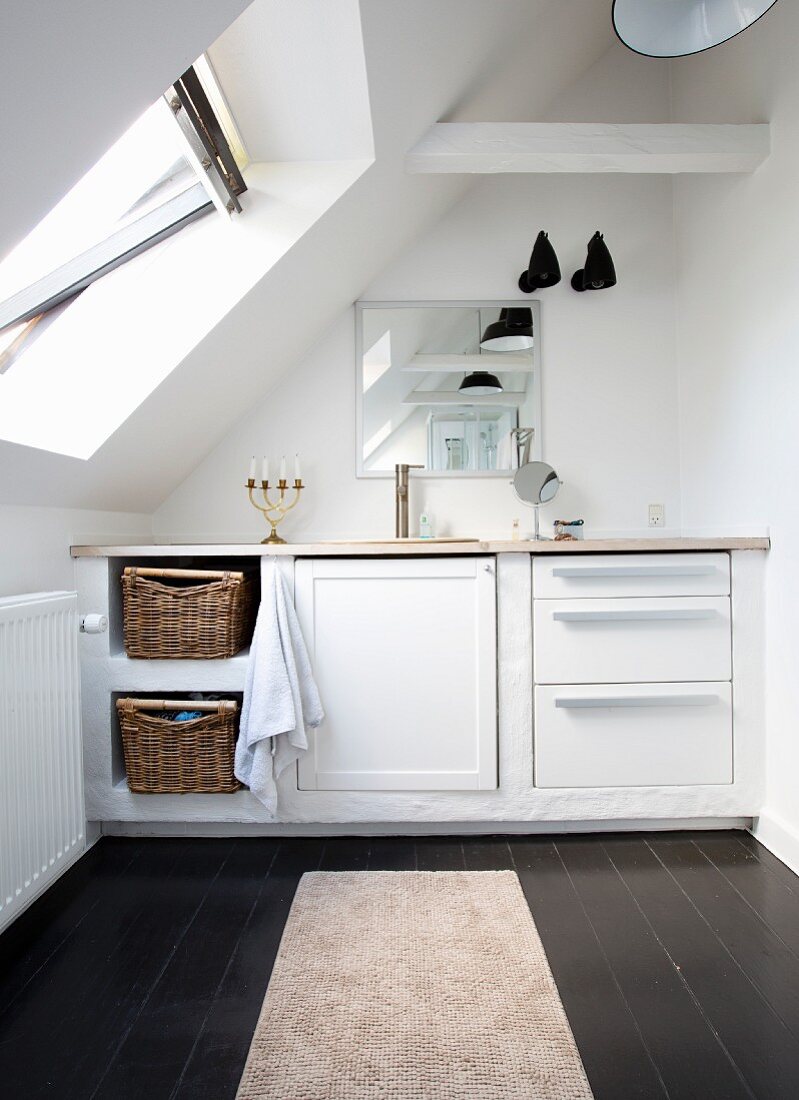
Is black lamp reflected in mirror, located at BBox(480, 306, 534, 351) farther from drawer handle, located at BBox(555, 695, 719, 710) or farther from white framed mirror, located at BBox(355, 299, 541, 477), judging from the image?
drawer handle, located at BBox(555, 695, 719, 710)

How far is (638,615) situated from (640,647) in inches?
4.0

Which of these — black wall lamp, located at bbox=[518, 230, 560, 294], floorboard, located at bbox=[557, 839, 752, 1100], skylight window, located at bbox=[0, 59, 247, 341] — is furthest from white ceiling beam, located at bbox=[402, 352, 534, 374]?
floorboard, located at bbox=[557, 839, 752, 1100]

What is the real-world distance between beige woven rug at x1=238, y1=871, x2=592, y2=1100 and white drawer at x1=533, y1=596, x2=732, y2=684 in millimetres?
666

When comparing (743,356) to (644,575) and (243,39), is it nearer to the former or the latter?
(644,575)

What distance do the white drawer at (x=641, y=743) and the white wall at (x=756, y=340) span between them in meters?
0.16

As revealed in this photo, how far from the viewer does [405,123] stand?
2.06 m

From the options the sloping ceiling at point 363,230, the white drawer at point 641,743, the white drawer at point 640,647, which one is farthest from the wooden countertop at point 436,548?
the white drawer at point 641,743

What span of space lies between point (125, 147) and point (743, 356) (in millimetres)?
1983

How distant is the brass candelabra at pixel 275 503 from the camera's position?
9.40 feet

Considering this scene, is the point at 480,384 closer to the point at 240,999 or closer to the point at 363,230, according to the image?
the point at 363,230

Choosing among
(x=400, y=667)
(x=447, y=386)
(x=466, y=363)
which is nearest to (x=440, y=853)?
(x=400, y=667)

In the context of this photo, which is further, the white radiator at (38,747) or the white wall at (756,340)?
the white wall at (756,340)

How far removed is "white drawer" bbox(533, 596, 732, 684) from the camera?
89.8 inches

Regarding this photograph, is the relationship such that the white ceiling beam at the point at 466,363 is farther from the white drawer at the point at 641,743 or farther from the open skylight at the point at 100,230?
the white drawer at the point at 641,743
